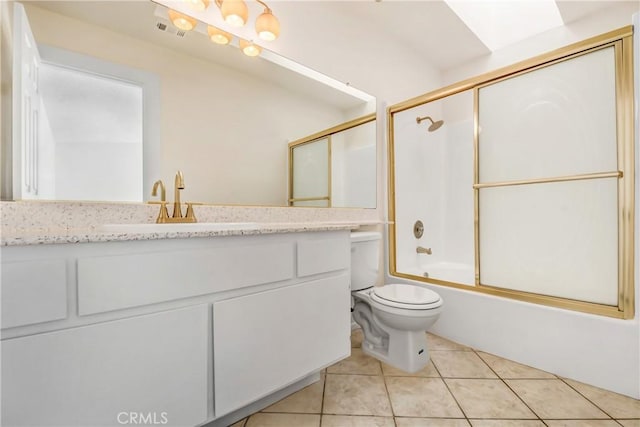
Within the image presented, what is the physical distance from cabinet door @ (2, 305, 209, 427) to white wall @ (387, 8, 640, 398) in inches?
67.3

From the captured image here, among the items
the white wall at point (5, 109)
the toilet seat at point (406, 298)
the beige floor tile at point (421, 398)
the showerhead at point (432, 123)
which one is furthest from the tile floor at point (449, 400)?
the showerhead at point (432, 123)

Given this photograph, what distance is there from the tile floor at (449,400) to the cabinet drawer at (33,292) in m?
0.90

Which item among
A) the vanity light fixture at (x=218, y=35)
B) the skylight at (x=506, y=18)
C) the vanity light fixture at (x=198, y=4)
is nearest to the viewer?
the vanity light fixture at (x=198, y=4)

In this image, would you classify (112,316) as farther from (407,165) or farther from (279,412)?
(407,165)

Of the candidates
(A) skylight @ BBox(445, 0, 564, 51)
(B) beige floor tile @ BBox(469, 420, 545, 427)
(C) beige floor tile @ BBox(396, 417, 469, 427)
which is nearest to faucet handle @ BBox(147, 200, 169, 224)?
(C) beige floor tile @ BBox(396, 417, 469, 427)

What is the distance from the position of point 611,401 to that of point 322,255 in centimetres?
155

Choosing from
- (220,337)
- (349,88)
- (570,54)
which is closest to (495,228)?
(570,54)

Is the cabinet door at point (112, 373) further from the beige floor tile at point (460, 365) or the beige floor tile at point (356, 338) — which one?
the beige floor tile at point (460, 365)

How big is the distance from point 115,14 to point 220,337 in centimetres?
142

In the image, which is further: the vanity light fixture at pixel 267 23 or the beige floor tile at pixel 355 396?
the vanity light fixture at pixel 267 23

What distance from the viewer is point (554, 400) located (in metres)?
1.34

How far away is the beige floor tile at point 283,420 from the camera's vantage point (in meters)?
1.19

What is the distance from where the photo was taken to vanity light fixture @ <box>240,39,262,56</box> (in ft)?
5.17

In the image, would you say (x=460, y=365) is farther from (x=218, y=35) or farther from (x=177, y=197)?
(x=218, y=35)
